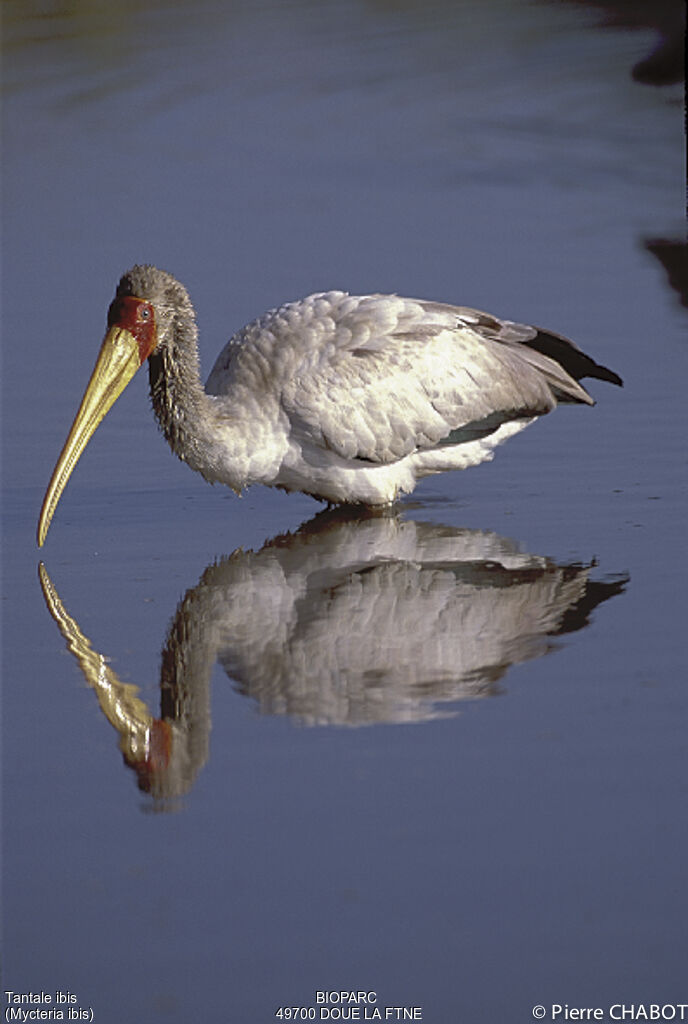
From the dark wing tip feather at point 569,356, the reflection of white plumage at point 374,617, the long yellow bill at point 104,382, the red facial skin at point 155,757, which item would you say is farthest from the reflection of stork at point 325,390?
the red facial skin at point 155,757

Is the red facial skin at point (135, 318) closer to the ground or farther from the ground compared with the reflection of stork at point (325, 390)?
farther from the ground

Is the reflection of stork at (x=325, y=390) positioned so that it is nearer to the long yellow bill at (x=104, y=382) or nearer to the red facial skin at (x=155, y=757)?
the long yellow bill at (x=104, y=382)

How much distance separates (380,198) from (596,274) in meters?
2.78

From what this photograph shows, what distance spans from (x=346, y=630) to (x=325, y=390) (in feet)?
6.39

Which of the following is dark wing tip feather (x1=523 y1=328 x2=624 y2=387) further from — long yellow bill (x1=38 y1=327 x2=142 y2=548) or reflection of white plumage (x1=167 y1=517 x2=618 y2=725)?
long yellow bill (x1=38 y1=327 x2=142 y2=548)

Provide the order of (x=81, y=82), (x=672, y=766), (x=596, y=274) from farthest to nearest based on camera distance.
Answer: (x=81, y=82), (x=596, y=274), (x=672, y=766)

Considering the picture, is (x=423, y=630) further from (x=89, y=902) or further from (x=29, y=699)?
(x=89, y=902)

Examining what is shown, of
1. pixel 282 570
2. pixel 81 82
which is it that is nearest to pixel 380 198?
pixel 81 82

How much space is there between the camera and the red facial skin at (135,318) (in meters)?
9.29

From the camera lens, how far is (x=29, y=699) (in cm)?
714

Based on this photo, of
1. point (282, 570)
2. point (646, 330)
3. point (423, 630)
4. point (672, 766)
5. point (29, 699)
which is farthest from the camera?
point (646, 330)

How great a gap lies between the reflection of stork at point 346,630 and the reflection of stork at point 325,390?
42cm

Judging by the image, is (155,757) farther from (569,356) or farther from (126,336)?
(569,356)

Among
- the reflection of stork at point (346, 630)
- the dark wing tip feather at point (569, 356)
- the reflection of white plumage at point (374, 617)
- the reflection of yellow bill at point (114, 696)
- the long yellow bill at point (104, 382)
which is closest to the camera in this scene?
the reflection of yellow bill at point (114, 696)
